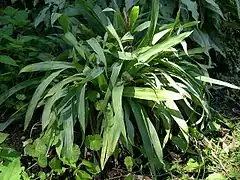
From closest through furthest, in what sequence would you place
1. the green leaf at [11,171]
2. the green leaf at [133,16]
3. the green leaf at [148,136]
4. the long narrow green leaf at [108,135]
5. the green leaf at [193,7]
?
the green leaf at [11,171], the long narrow green leaf at [108,135], the green leaf at [148,136], the green leaf at [133,16], the green leaf at [193,7]

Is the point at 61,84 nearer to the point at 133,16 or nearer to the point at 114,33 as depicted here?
the point at 114,33

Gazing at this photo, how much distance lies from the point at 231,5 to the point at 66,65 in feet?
4.56

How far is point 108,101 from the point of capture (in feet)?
8.65

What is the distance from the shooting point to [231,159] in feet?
9.41

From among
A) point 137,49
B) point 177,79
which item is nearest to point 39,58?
point 137,49

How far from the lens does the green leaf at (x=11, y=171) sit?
2.29 meters

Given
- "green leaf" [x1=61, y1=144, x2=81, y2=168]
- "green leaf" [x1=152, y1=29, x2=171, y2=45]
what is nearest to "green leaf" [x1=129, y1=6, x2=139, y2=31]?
"green leaf" [x1=152, y1=29, x2=171, y2=45]

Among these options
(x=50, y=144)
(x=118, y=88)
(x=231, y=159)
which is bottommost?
(x=231, y=159)

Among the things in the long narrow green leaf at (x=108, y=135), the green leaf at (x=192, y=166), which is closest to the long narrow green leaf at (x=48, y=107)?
the long narrow green leaf at (x=108, y=135)

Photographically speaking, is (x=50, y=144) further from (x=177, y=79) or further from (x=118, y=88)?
(x=177, y=79)

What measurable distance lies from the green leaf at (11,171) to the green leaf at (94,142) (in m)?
0.38

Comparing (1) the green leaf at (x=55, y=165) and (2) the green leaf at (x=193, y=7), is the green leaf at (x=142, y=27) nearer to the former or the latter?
(2) the green leaf at (x=193, y=7)

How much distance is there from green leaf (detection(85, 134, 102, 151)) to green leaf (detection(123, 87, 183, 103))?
0.93 feet

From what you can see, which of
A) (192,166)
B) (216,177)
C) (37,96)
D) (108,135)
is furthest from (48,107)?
(216,177)
